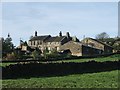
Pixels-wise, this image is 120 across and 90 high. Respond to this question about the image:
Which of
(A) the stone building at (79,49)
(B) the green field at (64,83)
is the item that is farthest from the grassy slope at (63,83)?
Result: (A) the stone building at (79,49)

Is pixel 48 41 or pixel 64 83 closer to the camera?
pixel 64 83

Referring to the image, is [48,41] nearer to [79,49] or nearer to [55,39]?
[55,39]

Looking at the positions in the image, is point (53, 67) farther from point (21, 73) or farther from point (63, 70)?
point (21, 73)

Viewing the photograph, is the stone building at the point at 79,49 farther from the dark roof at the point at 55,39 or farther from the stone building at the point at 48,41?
the dark roof at the point at 55,39

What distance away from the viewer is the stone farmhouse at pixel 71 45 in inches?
4377

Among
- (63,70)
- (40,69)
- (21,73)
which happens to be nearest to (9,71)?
(21,73)

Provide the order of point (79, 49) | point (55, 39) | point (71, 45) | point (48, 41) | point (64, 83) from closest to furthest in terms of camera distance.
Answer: point (64, 83) < point (79, 49) < point (71, 45) < point (55, 39) < point (48, 41)

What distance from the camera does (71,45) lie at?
371ft

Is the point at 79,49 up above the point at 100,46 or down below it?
below

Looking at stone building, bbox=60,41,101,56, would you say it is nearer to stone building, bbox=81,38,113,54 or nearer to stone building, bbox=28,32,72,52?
stone building, bbox=81,38,113,54

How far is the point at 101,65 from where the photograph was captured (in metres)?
53.9

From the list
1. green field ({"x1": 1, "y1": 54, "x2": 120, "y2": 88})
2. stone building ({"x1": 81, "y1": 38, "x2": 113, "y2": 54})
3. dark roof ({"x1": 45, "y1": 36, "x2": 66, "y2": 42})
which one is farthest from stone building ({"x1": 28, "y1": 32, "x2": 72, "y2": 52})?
green field ({"x1": 1, "y1": 54, "x2": 120, "y2": 88})

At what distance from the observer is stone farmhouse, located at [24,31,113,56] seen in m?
111

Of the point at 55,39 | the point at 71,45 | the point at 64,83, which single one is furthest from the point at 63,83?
the point at 55,39
